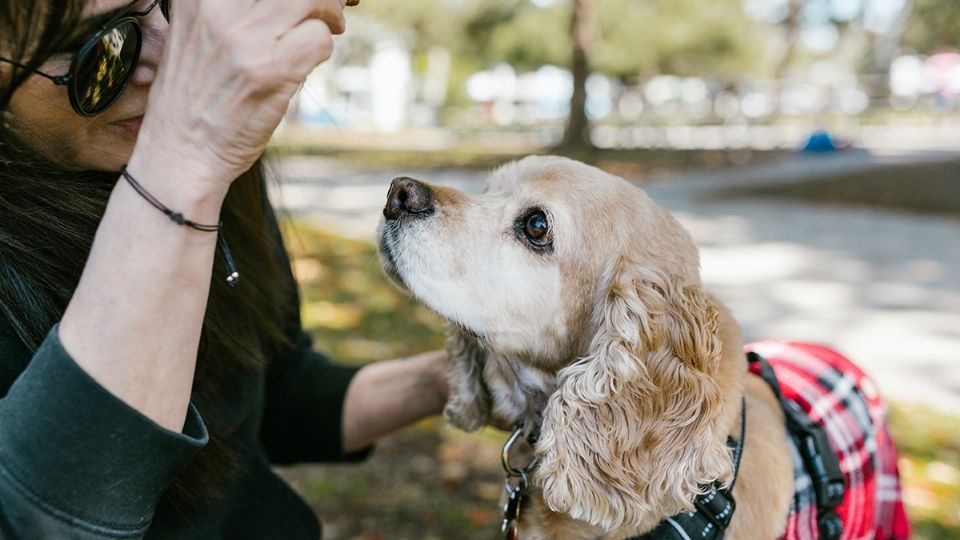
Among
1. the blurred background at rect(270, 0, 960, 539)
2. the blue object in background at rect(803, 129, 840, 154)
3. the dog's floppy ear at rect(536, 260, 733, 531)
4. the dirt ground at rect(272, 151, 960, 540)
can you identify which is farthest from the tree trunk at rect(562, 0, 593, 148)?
the dog's floppy ear at rect(536, 260, 733, 531)

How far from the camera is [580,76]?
14711mm

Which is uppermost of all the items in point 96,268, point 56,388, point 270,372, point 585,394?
point 96,268

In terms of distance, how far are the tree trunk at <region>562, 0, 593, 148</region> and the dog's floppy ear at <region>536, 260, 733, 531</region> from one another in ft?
43.5

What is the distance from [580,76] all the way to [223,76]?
1430cm

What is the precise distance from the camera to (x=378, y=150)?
1984 centimetres

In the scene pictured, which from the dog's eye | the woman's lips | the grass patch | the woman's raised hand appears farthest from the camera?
the grass patch

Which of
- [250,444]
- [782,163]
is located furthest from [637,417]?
[782,163]

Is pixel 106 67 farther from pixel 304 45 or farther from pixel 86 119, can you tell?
pixel 304 45

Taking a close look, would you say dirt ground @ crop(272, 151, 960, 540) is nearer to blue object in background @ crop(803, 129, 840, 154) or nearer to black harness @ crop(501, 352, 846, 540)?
black harness @ crop(501, 352, 846, 540)

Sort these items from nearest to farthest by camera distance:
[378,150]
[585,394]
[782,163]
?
[585,394], [782,163], [378,150]

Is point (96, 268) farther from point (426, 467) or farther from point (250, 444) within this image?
point (426, 467)

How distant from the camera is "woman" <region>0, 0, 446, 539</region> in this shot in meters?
0.97

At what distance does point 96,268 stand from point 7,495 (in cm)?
29

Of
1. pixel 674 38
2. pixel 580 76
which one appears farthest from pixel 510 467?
pixel 674 38
